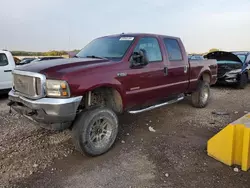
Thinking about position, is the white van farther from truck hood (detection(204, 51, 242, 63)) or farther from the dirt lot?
truck hood (detection(204, 51, 242, 63))

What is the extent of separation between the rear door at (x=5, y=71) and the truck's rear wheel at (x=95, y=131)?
214 inches

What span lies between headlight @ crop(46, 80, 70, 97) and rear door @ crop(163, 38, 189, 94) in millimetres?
2578

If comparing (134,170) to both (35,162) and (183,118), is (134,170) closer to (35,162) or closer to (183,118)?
(35,162)

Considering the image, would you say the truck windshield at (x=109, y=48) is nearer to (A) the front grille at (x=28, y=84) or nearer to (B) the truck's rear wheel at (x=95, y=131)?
(B) the truck's rear wheel at (x=95, y=131)

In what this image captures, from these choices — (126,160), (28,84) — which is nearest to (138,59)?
(126,160)

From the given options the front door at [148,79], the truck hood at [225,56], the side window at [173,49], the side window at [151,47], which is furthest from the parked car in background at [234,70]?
the side window at [151,47]

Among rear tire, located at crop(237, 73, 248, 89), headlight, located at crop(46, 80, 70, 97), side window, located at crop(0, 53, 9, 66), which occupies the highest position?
side window, located at crop(0, 53, 9, 66)

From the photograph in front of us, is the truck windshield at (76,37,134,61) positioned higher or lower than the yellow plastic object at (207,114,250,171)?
higher

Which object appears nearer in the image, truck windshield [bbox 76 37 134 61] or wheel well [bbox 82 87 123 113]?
wheel well [bbox 82 87 123 113]

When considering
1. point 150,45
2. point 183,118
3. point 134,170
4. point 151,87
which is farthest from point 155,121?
point 134,170

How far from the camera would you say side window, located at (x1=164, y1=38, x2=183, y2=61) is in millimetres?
5070

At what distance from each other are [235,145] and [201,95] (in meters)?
3.39

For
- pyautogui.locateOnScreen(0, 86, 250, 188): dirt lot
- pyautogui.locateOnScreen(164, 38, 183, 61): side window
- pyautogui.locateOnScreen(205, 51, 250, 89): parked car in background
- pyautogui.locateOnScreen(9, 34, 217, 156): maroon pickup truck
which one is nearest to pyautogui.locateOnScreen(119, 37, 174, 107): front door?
pyautogui.locateOnScreen(9, 34, 217, 156): maroon pickup truck

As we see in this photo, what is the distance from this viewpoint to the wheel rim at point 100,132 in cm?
353
